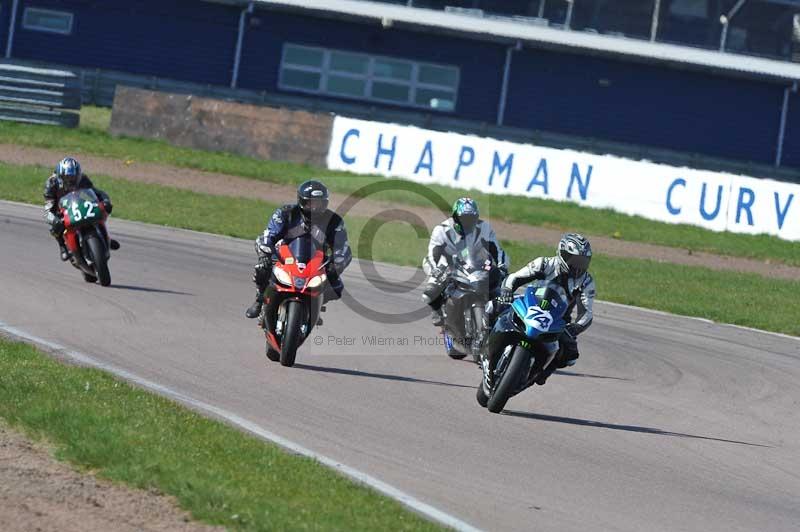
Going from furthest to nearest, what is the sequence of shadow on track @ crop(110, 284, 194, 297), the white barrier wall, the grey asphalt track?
the white barrier wall
shadow on track @ crop(110, 284, 194, 297)
the grey asphalt track

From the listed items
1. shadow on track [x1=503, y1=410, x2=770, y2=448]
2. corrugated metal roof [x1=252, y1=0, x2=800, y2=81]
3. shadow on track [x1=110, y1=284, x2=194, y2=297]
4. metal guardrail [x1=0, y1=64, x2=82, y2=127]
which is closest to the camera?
shadow on track [x1=503, y1=410, x2=770, y2=448]

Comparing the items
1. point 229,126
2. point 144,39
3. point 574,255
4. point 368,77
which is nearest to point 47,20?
point 144,39

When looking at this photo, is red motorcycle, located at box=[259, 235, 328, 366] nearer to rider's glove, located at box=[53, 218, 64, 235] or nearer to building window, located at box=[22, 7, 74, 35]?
rider's glove, located at box=[53, 218, 64, 235]

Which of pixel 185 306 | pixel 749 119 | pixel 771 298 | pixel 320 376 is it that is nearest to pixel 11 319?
pixel 185 306

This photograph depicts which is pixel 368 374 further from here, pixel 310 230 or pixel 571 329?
pixel 571 329

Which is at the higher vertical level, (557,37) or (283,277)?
(557,37)

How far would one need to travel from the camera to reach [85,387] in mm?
9562

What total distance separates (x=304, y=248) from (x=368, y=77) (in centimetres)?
3040

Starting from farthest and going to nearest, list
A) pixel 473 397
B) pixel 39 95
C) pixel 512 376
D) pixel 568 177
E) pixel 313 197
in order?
pixel 39 95, pixel 568 177, pixel 313 197, pixel 473 397, pixel 512 376

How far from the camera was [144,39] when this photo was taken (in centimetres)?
4141

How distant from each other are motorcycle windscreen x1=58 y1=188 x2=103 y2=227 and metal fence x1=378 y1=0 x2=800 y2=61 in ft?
87.0

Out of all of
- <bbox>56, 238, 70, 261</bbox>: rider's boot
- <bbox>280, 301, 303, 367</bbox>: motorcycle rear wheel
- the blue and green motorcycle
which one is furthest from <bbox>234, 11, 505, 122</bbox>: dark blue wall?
the blue and green motorcycle

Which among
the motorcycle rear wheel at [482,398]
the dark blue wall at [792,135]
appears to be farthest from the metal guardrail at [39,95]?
the dark blue wall at [792,135]

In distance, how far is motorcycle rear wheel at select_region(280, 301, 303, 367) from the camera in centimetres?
1157
